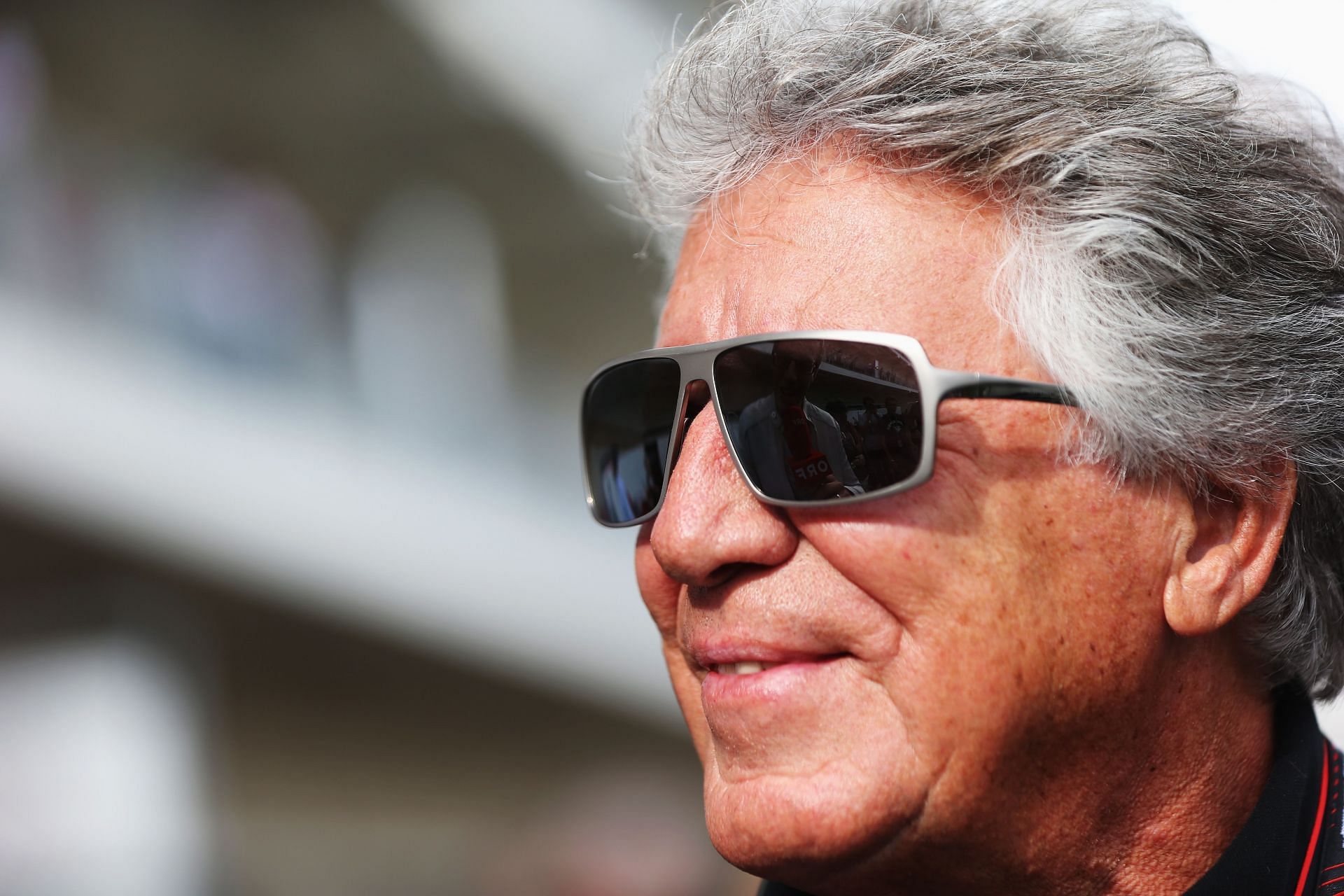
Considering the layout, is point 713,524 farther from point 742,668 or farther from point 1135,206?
point 1135,206

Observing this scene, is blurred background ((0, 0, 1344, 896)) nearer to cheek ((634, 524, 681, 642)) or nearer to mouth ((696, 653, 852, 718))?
cheek ((634, 524, 681, 642))

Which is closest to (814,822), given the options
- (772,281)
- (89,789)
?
(772,281)

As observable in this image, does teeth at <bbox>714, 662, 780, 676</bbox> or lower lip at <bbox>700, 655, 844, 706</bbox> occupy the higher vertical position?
teeth at <bbox>714, 662, 780, 676</bbox>

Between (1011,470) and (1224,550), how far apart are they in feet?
1.02

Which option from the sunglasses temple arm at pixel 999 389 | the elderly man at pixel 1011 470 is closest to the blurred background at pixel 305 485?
the elderly man at pixel 1011 470

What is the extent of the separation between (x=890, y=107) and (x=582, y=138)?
408 inches

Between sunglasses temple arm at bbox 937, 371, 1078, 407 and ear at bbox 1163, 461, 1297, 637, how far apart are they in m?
0.22

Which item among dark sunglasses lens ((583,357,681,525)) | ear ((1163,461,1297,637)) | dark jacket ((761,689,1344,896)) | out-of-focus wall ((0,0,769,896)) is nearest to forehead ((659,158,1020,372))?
dark sunglasses lens ((583,357,681,525))

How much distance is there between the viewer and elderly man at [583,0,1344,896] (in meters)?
1.22

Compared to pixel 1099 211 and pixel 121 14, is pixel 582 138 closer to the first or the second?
pixel 121 14

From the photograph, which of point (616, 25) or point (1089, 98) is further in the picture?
point (616, 25)

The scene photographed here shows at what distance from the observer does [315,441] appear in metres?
7.28

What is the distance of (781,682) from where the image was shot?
49.2 inches

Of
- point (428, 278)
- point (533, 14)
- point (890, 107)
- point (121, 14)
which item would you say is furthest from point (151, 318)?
point (890, 107)
